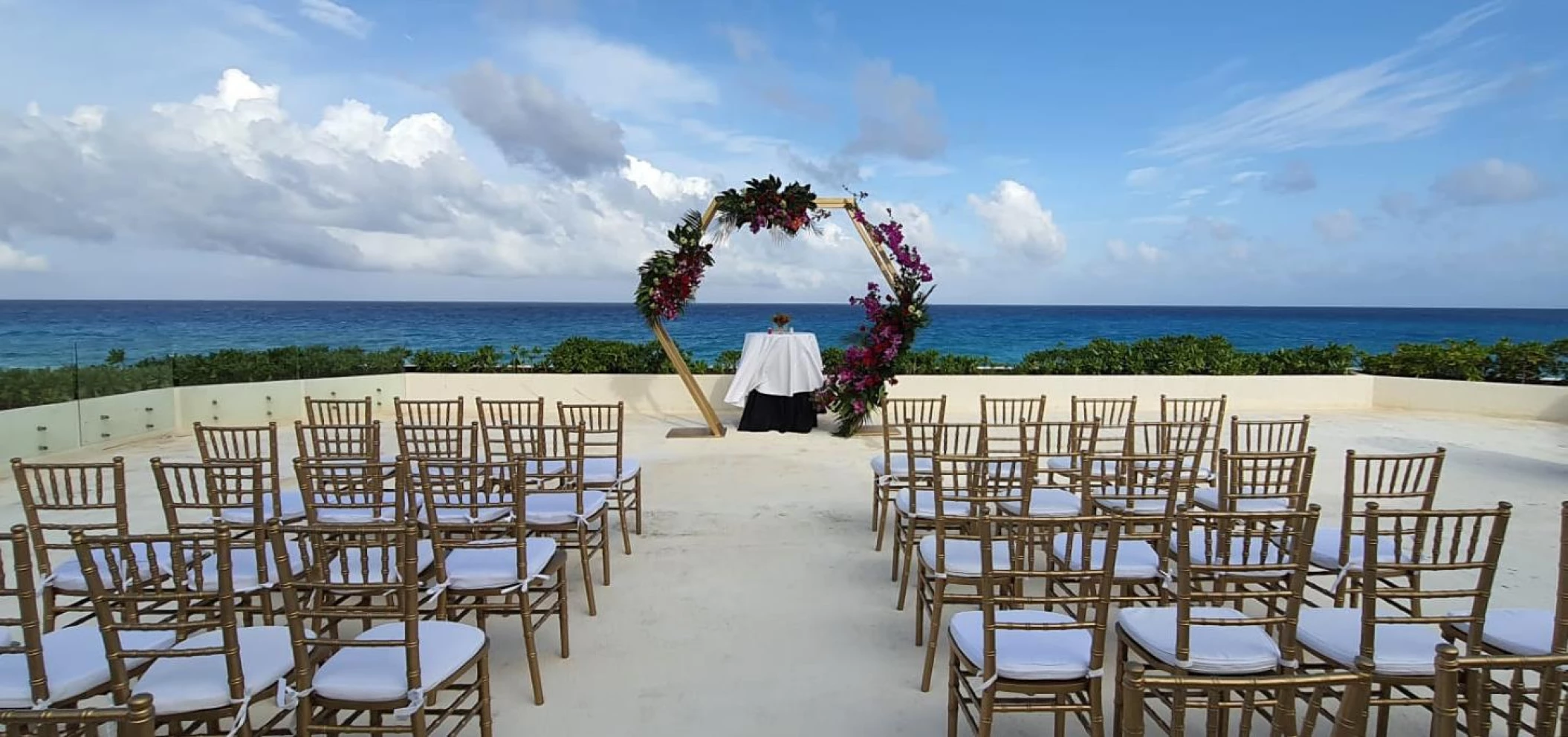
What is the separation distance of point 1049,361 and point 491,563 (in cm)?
854

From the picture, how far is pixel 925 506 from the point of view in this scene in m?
→ 3.31

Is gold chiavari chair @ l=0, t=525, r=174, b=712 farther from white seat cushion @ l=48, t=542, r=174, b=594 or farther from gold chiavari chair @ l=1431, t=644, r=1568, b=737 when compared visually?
gold chiavari chair @ l=1431, t=644, r=1568, b=737

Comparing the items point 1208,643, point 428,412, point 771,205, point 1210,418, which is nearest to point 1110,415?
point 1210,418

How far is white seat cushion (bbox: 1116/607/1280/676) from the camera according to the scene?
6.29 ft

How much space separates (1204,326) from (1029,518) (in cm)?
4751

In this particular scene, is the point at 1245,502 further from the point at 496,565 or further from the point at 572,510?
the point at 496,565

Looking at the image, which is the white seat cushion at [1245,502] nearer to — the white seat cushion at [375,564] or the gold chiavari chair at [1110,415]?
the gold chiavari chair at [1110,415]

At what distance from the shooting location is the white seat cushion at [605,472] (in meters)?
3.79

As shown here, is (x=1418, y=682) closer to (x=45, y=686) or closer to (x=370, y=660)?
(x=370, y=660)

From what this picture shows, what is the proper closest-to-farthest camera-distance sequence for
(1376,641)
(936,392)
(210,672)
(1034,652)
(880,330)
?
1. (210,672)
2. (1034,652)
3. (1376,641)
4. (880,330)
5. (936,392)

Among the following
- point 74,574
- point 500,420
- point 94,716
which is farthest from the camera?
point 500,420

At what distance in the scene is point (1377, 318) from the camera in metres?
55.8

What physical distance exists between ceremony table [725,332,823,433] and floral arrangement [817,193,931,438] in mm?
257

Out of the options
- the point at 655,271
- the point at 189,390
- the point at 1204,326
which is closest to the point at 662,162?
the point at 655,271
